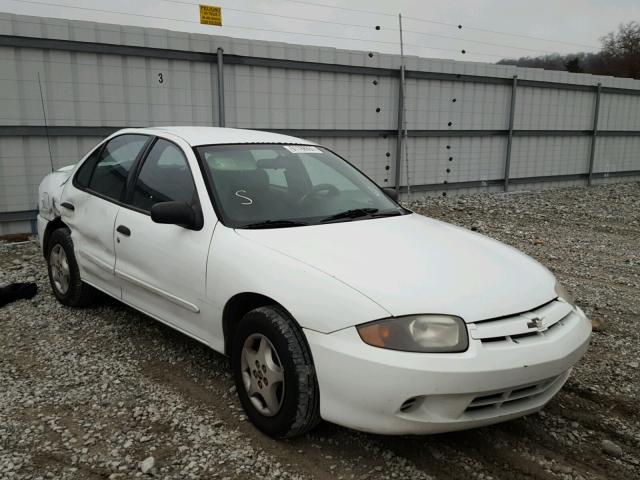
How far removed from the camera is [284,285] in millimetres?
2670

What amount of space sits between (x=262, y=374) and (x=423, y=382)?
0.87 m

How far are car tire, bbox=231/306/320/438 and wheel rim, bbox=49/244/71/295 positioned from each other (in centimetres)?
235

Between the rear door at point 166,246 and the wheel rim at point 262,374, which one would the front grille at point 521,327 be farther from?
the rear door at point 166,246

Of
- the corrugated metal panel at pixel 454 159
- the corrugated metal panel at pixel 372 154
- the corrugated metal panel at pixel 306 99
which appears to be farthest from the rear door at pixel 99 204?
the corrugated metal panel at pixel 454 159

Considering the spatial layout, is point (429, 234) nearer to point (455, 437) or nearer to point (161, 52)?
point (455, 437)

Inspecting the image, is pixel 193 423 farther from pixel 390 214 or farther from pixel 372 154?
pixel 372 154

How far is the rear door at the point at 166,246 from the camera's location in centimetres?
318

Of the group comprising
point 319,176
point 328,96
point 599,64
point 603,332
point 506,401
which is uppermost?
point 599,64

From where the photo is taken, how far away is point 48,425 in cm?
300

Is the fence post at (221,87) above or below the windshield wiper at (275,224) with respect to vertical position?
above

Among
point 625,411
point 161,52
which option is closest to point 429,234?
point 625,411

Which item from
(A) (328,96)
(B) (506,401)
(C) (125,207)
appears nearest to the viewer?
(B) (506,401)

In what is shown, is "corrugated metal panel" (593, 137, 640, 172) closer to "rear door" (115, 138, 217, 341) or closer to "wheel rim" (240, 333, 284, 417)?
"rear door" (115, 138, 217, 341)

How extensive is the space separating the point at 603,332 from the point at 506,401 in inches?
94.5
